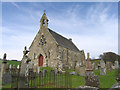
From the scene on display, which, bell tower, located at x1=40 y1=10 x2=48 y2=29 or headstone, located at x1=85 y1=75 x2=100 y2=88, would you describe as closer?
headstone, located at x1=85 y1=75 x2=100 y2=88

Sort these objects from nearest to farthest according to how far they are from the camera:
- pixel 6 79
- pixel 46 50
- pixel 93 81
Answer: pixel 93 81, pixel 6 79, pixel 46 50

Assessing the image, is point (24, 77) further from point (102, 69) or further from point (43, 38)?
point (43, 38)

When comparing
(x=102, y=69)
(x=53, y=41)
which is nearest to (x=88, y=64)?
(x=102, y=69)

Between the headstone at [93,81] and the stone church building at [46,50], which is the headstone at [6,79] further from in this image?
the stone church building at [46,50]

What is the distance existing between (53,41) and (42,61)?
499cm

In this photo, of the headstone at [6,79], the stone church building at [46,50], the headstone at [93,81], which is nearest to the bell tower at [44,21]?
the stone church building at [46,50]

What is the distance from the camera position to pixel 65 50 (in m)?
26.8

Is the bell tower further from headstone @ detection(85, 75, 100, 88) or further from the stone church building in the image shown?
headstone @ detection(85, 75, 100, 88)

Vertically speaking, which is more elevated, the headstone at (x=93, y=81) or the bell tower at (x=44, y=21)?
the bell tower at (x=44, y=21)

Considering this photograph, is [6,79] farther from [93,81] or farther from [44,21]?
[44,21]

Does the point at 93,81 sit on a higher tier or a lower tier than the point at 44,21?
lower

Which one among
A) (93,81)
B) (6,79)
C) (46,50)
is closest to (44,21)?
(46,50)

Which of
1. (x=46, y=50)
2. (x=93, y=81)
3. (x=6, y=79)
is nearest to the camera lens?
(x=93, y=81)

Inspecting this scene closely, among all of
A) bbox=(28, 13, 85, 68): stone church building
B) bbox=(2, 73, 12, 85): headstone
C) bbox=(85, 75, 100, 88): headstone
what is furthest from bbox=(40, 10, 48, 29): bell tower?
bbox=(85, 75, 100, 88): headstone
